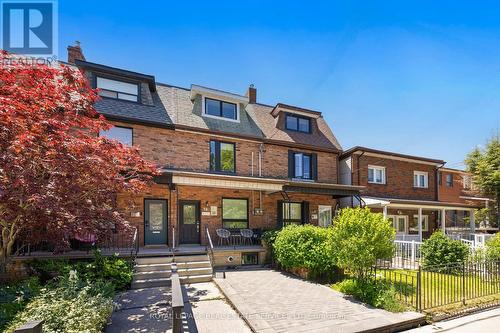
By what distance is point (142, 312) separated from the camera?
270 inches

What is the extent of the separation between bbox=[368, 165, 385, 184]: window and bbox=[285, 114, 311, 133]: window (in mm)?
5148

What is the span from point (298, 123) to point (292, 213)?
6269mm

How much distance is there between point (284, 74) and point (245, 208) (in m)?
7.45

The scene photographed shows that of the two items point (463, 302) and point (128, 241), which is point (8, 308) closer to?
point (128, 241)

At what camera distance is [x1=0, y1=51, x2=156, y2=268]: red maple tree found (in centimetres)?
624

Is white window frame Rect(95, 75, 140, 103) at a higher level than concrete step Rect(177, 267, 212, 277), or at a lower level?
higher

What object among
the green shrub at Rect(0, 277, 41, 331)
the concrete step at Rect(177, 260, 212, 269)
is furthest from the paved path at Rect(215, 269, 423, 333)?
the green shrub at Rect(0, 277, 41, 331)

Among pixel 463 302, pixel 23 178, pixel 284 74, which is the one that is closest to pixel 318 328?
pixel 463 302

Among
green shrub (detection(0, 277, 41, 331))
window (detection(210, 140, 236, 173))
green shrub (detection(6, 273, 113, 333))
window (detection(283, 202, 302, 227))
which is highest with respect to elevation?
window (detection(210, 140, 236, 173))

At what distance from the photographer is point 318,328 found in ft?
19.3

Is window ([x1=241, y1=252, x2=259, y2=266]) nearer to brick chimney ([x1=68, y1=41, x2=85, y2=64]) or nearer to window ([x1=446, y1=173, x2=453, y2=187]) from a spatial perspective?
brick chimney ([x1=68, y1=41, x2=85, y2=64])

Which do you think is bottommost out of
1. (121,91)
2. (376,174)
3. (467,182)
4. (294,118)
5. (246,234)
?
(246,234)

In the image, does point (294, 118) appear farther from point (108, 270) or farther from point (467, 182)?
point (467, 182)

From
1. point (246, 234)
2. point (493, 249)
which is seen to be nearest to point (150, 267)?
point (246, 234)
